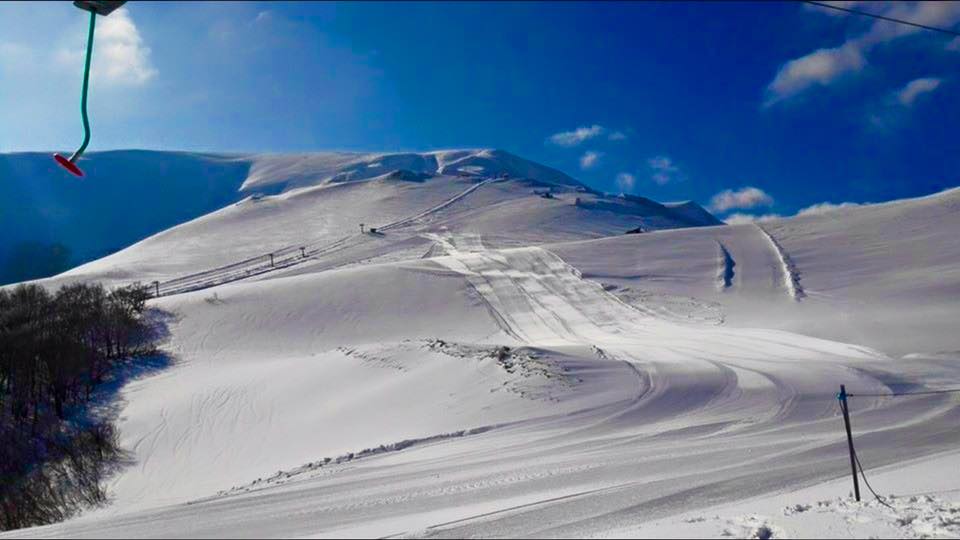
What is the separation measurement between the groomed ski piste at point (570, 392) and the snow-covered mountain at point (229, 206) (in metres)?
18.4

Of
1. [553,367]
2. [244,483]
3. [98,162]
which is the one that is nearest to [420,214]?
[553,367]

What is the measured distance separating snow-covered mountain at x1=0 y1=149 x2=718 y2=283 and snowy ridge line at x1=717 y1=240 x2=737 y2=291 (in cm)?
2464

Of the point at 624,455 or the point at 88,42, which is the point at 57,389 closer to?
the point at 624,455

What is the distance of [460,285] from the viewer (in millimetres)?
43625

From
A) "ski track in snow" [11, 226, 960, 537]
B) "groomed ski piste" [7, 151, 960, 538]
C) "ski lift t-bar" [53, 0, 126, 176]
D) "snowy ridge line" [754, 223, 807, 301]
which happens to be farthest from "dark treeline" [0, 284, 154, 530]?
"snowy ridge line" [754, 223, 807, 301]

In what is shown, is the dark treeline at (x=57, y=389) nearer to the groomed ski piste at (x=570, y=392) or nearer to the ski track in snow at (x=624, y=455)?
the groomed ski piste at (x=570, y=392)

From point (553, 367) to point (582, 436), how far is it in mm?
6299

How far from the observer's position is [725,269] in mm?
45000

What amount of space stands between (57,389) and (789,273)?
38184 millimetres

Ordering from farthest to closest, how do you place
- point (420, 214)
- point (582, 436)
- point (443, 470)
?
point (420, 214), point (582, 436), point (443, 470)

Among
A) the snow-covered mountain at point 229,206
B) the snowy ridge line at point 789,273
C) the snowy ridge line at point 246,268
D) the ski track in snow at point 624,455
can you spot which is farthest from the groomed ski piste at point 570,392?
the snow-covered mountain at point 229,206

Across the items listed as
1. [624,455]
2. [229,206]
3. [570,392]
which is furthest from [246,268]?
[229,206]

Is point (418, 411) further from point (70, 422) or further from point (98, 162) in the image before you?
point (98, 162)

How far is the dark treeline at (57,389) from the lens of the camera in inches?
679
